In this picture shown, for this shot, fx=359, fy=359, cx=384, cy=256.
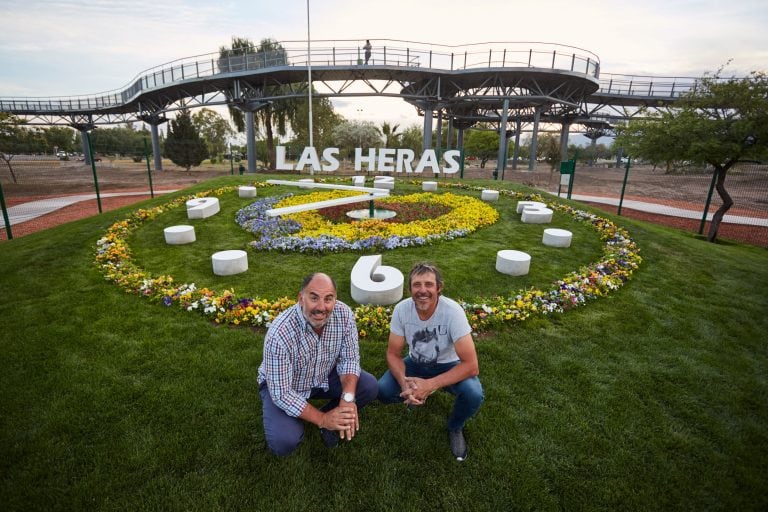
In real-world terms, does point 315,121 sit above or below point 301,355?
above

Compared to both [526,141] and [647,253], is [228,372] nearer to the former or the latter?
[647,253]

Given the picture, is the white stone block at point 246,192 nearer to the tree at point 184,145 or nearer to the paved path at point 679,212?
the paved path at point 679,212

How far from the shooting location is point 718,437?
363cm

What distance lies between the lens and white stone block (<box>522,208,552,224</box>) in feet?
39.5

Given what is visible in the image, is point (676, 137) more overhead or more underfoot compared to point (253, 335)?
more overhead

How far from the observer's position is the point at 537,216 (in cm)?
1205

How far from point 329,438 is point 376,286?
311 cm

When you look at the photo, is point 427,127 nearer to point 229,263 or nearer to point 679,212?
point 679,212

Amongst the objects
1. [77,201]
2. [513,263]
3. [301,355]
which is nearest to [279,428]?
[301,355]

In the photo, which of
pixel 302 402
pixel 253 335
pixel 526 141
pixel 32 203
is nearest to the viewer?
pixel 302 402

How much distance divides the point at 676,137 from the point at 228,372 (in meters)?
15.2

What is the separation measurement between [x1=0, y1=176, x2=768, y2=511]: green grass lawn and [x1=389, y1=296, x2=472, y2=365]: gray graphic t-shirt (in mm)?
779

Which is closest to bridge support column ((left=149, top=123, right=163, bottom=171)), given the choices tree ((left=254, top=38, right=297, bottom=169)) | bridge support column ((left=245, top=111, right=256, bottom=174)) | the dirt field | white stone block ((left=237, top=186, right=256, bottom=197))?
the dirt field

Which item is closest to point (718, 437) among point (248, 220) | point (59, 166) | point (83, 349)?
point (83, 349)
